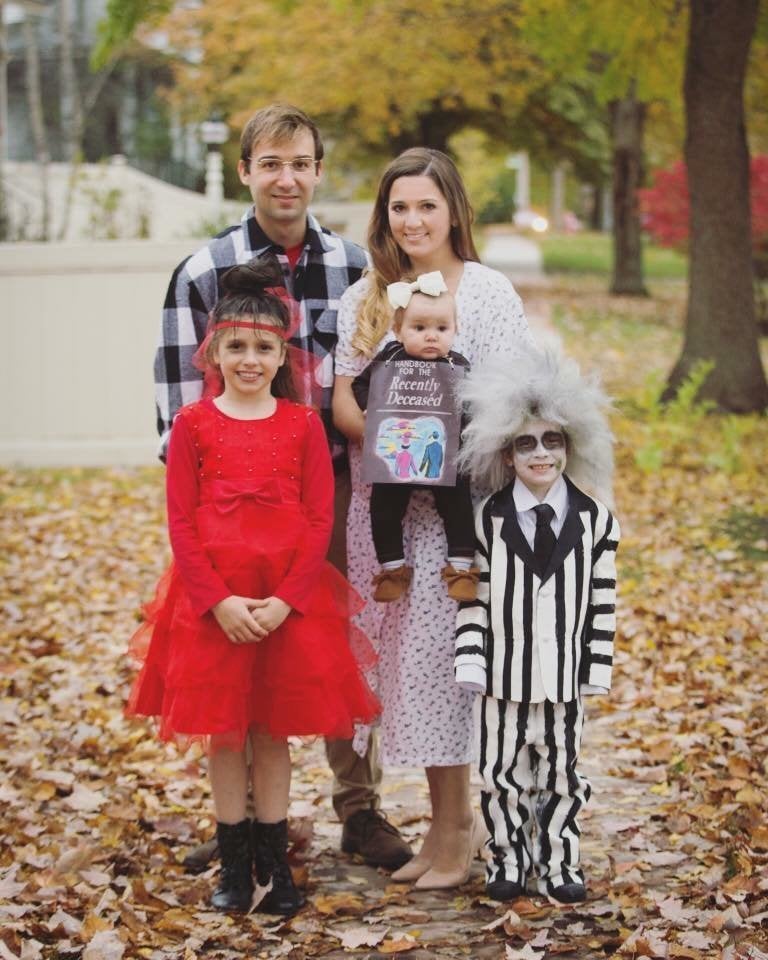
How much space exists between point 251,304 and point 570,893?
1.99 meters

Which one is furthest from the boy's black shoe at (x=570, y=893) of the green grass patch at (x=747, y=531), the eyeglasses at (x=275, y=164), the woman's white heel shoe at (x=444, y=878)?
the green grass patch at (x=747, y=531)

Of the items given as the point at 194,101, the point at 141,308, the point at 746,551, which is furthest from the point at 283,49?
the point at 746,551

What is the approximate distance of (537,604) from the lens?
409cm

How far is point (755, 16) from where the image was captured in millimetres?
11836

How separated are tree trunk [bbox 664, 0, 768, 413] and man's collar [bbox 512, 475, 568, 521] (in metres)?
8.94

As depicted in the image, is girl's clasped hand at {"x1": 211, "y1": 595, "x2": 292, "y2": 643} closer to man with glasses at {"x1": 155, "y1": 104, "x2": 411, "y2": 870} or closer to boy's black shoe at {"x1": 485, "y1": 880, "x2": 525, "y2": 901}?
man with glasses at {"x1": 155, "y1": 104, "x2": 411, "y2": 870}

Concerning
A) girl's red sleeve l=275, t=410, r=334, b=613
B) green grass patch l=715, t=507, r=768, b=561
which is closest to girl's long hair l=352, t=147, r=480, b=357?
girl's red sleeve l=275, t=410, r=334, b=613

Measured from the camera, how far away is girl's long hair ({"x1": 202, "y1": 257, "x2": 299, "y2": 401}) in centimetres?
408

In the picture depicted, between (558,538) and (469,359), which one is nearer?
(558,538)

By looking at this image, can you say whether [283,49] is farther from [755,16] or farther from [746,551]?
[746,551]

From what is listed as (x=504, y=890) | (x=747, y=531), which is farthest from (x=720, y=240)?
(x=504, y=890)

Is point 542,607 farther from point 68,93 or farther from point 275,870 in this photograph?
point 68,93

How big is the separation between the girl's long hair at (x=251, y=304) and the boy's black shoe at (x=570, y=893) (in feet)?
5.54

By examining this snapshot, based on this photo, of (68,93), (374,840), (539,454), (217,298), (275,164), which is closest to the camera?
(539,454)
